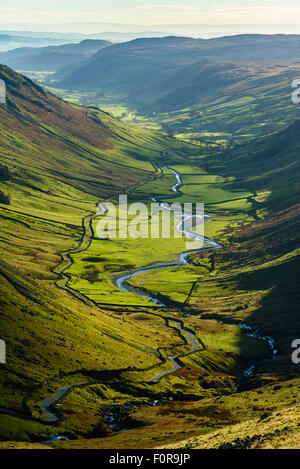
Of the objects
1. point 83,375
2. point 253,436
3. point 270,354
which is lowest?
point 270,354

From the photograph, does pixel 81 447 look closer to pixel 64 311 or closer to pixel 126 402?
pixel 126 402

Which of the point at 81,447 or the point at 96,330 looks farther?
the point at 96,330

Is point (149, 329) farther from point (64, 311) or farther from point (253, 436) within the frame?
point (253, 436)
